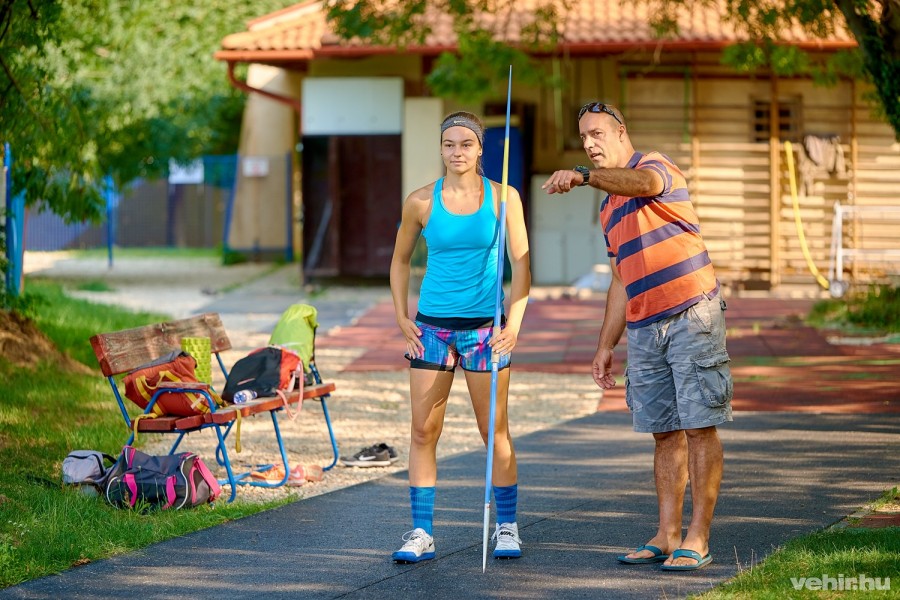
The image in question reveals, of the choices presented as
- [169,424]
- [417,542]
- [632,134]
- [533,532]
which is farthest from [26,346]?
[632,134]

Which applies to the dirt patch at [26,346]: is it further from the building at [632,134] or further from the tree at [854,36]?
the building at [632,134]

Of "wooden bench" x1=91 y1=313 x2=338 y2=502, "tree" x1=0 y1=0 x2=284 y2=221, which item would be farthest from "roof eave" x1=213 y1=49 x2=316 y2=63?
"wooden bench" x1=91 y1=313 x2=338 y2=502

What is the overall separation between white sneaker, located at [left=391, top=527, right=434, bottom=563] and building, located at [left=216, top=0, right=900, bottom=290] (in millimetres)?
14122

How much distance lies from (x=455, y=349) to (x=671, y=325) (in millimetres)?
932

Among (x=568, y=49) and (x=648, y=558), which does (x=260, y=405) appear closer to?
(x=648, y=558)

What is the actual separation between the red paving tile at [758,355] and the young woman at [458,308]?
4742 mm

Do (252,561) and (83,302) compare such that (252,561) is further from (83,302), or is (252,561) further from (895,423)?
(83,302)

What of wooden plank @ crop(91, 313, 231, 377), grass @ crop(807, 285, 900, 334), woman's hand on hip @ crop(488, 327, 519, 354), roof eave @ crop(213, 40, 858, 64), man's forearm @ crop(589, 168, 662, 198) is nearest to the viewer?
man's forearm @ crop(589, 168, 662, 198)

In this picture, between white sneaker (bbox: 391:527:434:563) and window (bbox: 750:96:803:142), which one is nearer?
white sneaker (bbox: 391:527:434:563)

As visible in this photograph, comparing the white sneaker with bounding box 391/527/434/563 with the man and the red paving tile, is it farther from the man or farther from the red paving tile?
the red paving tile

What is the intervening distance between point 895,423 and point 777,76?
451 inches

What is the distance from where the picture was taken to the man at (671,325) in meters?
5.49

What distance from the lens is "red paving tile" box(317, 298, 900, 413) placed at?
10.5 meters

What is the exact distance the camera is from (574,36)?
19438 millimetres
